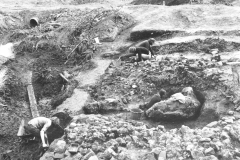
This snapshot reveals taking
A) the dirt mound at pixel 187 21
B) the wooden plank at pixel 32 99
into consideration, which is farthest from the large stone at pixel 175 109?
the dirt mound at pixel 187 21

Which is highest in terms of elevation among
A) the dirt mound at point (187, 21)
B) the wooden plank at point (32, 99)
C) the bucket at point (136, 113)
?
the dirt mound at point (187, 21)

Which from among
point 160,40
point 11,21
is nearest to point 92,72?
point 160,40

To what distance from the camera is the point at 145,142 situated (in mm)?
5422

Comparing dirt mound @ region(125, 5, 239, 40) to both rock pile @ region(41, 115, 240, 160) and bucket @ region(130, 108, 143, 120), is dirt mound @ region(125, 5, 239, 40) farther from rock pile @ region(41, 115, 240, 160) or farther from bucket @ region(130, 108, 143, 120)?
rock pile @ region(41, 115, 240, 160)

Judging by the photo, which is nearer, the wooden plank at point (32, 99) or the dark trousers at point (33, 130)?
the dark trousers at point (33, 130)

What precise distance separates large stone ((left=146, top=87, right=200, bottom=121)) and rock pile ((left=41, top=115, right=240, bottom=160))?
30.9 inches

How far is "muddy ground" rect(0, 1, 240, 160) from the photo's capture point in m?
7.30

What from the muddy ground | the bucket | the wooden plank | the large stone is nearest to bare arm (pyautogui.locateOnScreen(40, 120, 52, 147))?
the muddy ground

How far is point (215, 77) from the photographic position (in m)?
7.32

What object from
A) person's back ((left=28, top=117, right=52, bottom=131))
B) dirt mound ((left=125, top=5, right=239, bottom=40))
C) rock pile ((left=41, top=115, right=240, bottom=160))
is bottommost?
person's back ((left=28, top=117, right=52, bottom=131))

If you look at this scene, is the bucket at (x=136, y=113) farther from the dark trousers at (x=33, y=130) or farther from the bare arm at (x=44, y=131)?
the dark trousers at (x=33, y=130)

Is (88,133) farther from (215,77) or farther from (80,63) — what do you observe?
(80,63)

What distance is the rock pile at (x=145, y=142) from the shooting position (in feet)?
16.0

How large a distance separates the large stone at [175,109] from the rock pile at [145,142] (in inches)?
30.9
